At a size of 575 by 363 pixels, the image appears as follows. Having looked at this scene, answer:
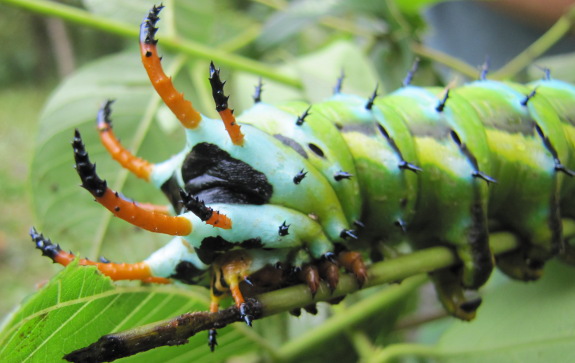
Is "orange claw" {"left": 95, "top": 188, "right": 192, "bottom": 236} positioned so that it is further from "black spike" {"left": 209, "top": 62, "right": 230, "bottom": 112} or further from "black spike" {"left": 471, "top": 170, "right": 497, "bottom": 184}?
"black spike" {"left": 471, "top": 170, "right": 497, "bottom": 184}

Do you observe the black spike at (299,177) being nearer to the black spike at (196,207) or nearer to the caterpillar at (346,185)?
the caterpillar at (346,185)

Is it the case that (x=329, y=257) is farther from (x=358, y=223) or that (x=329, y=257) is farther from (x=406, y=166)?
(x=406, y=166)

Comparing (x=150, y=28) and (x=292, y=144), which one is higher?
(x=150, y=28)

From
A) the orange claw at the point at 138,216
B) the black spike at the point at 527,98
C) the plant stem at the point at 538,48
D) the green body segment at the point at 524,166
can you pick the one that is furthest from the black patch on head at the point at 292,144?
the plant stem at the point at 538,48

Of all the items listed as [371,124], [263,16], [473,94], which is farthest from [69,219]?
[263,16]

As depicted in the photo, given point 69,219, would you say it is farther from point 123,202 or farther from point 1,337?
point 123,202

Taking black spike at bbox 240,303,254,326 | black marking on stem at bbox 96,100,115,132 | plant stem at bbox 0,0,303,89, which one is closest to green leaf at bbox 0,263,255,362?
black spike at bbox 240,303,254,326

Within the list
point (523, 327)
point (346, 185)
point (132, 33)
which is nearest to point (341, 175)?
point (346, 185)
